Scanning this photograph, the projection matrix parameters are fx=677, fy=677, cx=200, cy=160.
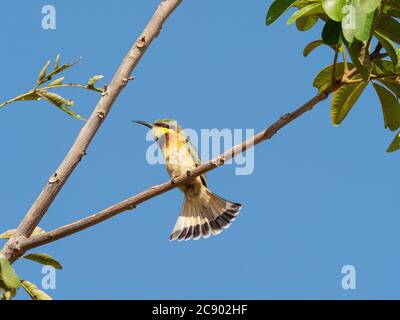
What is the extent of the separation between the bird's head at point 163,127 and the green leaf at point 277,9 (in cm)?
396

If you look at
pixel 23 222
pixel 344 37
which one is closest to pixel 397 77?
pixel 344 37

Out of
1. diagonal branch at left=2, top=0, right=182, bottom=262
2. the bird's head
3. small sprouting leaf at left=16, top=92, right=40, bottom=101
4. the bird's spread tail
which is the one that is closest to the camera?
diagonal branch at left=2, top=0, right=182, bottom=262

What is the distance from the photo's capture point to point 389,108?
3.25 metres

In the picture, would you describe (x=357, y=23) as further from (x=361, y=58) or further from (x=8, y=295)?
(x=8, y=295)

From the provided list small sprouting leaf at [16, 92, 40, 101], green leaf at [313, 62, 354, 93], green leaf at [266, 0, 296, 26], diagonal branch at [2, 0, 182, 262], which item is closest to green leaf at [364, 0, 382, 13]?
green leaf at [266, 0, 296, 26]

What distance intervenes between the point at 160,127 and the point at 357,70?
4.08 metres

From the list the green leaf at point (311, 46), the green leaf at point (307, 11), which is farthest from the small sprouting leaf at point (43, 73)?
the green leaf at point (311, 46)

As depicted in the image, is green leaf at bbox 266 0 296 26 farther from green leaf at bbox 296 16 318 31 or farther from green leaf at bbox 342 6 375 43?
green leaf at bbox 296 16 318 31

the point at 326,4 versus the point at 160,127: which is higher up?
the point at 160,127

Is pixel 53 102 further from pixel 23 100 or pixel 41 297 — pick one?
pixel 41 297

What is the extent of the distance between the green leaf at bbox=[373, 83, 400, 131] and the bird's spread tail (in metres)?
3.07

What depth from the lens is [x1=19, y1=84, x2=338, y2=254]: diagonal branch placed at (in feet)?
8.29

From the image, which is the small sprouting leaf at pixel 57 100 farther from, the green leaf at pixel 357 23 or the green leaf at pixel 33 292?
the green leaf at pixel 357 23

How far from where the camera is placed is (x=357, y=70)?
2.81m
